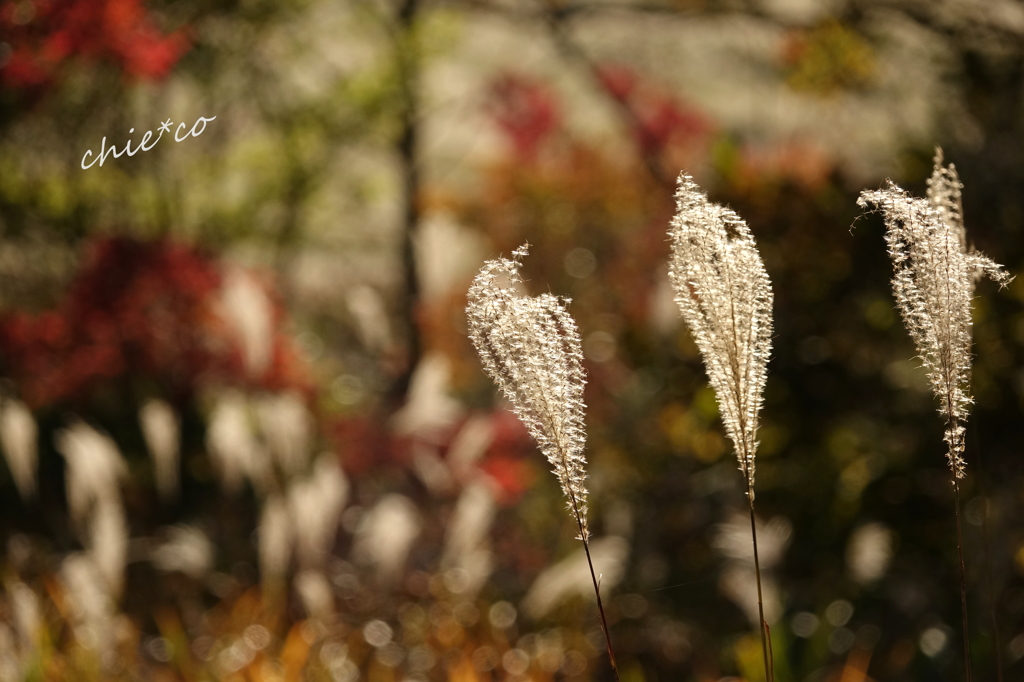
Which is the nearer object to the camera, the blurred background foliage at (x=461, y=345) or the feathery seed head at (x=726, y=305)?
the feathery seed head at (x=726, y=305)

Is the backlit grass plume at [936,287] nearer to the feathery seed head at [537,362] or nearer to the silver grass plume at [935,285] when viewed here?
the silver grass plume at [935,285]

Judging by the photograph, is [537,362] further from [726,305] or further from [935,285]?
[935,285]

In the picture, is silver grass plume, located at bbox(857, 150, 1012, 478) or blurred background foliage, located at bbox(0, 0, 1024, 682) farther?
blurred background foliage, located at bbox(0, 0, 1024, 682)

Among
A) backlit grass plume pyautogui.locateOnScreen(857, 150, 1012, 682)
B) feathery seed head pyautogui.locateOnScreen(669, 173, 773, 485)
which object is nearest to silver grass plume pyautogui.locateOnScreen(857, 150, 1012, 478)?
backlit grass plume pyautogui.locateOnScreen(857, 150, 1012, 682)

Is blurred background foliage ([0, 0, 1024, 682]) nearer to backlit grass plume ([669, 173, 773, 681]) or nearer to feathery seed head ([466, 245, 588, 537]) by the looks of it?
backlit grass plume ([669, 173, 773, 681])

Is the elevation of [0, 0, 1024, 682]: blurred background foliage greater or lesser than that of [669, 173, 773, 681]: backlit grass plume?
lesser

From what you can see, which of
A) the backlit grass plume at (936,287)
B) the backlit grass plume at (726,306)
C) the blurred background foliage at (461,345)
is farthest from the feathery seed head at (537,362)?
the blurred background foliage at (461,345)
